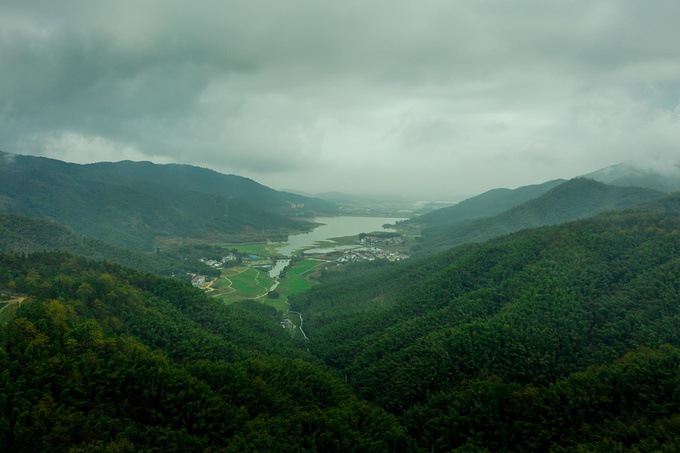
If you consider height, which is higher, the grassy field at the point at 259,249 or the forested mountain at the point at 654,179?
the forested mountain at the point at 654,179

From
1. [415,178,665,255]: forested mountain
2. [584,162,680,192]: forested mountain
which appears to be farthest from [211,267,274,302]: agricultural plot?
[584,162,680,192]: forested mountain

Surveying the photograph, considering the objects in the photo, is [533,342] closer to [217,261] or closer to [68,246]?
[217,261]

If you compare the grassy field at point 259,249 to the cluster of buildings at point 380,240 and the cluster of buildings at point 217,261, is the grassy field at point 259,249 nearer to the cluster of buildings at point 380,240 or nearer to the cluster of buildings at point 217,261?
the cluster of buildings at point 217,261

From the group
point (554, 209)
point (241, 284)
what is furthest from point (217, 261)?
point (554, 209)

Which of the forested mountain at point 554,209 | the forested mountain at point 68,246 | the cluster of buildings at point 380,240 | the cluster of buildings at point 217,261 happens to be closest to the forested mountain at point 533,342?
the forested mountain at point 68,246

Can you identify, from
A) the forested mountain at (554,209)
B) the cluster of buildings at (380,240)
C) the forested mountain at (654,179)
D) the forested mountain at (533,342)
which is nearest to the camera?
the forested mountain at (533,342)

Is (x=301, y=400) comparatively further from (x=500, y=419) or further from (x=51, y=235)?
(x=51, y=235)

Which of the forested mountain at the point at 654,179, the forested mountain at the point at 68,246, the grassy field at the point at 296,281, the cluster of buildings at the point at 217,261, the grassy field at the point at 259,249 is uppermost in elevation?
the forested mountain at the point at 654,179
